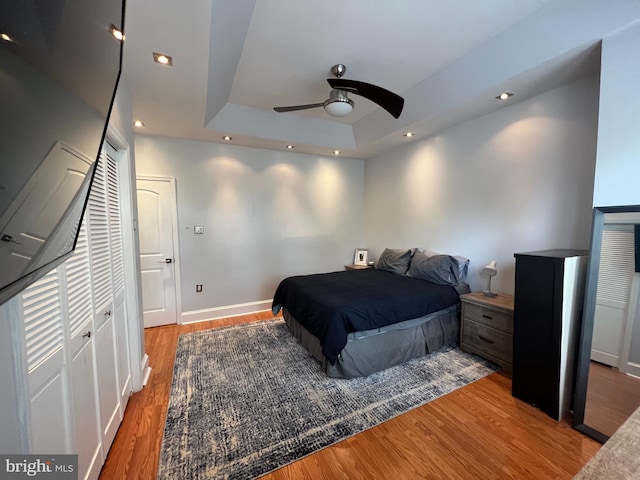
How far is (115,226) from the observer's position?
196 centimetres

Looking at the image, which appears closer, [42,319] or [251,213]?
[42,319]

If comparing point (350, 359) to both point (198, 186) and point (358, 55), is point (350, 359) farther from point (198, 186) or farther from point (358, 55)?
point (198, 186)

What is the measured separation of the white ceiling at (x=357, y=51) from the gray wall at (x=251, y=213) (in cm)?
58

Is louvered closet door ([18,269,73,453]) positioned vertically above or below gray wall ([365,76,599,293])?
below

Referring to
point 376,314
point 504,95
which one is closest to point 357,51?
point 504,95

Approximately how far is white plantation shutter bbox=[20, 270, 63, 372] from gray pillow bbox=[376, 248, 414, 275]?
3.41 meters

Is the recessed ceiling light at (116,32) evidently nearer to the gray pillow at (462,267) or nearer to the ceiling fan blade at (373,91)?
the ceiling fan blade at (373,91)

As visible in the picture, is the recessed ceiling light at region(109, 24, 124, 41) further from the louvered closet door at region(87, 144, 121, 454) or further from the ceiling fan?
the ceiling fan

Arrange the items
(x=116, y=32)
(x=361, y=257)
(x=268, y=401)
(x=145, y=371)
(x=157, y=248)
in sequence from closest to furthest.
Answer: (x=116, y=32)
(x=268, y=401)
(x=145, y=371)
(x=157, y=248)
(x=361, y=257)

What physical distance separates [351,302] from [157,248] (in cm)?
279

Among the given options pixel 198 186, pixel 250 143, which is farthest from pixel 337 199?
pixel 198 186

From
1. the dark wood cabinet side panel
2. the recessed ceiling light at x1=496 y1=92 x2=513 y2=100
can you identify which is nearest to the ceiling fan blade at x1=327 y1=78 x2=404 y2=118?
the recessed ceiling light at x1=496 y1=92 x2=513 y2=100

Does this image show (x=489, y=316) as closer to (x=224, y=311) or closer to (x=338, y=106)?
(x=338, y=106)

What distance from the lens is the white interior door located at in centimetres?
342
